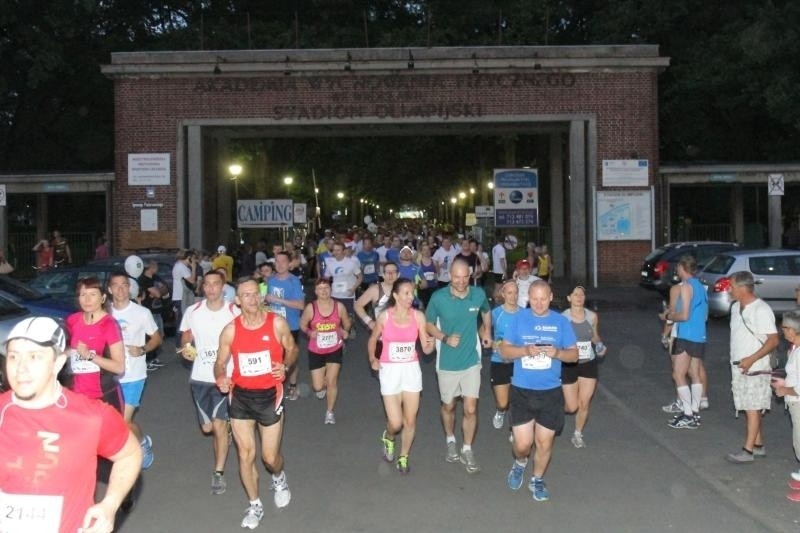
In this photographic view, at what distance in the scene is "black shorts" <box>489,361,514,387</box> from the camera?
9.80 m

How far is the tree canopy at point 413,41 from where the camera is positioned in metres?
36.8

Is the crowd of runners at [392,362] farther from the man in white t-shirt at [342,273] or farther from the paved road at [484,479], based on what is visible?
the man in white t-shirt at [342,273]

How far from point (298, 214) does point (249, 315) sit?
34642 millimetres

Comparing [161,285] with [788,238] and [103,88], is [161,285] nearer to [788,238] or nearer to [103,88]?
[788,238]

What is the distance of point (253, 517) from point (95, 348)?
5.60 feet

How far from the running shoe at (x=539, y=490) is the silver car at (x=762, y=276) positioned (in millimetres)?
12831

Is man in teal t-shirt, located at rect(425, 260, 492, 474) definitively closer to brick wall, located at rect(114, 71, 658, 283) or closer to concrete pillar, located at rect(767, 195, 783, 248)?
brick wall, located at rect(114, 71, 658, 283)

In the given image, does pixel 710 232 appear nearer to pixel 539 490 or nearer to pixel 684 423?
pixel 684 423

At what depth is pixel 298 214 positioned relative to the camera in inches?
1633

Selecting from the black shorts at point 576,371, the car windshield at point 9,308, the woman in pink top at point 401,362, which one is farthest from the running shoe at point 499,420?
the car windshield at point 9,308

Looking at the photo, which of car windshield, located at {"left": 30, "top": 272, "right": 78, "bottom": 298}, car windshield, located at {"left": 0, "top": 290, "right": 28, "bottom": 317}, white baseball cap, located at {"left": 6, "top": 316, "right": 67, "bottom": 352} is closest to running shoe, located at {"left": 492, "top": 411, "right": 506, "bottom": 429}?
car windshield, located at {"left": 0, "top": 290, "right": 28, "bottom": 317}

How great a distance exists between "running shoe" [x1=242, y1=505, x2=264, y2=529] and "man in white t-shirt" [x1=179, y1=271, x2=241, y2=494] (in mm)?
952

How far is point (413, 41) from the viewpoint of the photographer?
125 ft

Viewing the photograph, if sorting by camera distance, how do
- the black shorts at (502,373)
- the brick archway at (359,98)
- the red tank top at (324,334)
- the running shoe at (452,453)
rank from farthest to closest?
the brick archway at (359,98) < the red tank top at (324,334) < the black shorts at (502,373) < the running shoe at (452,453)
